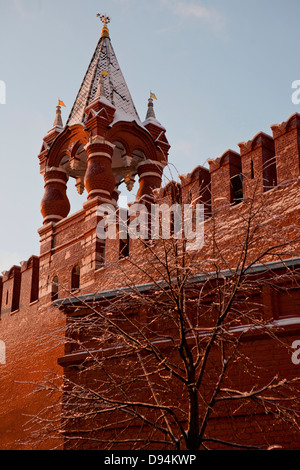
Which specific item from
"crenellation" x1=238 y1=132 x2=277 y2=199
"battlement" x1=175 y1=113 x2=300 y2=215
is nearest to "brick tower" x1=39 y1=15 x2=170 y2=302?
"battlement" x1=175 y1=113 x2=300 y2=215

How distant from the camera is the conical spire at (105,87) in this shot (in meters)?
19.8

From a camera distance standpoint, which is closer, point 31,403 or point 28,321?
point 31,403

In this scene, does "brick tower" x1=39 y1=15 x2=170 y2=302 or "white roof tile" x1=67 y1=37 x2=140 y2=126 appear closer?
"brick tower" x1=39 y1=15 x2=170 y2=302

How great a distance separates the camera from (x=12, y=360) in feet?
59.5

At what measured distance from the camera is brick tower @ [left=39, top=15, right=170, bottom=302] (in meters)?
17.8

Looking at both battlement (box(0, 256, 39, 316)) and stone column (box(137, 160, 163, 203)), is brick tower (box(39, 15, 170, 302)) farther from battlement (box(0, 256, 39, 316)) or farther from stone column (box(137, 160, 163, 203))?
battlement (box(0, 256, 39, 316))

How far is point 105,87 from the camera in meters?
20.1

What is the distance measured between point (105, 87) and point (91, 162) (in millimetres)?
2795

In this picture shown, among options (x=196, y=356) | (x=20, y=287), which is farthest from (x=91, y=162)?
(x=196, y=356)

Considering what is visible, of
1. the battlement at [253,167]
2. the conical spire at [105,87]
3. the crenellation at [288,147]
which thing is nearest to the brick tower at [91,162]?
the conical spire at [105,87]

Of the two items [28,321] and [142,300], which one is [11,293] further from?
[142,300]
